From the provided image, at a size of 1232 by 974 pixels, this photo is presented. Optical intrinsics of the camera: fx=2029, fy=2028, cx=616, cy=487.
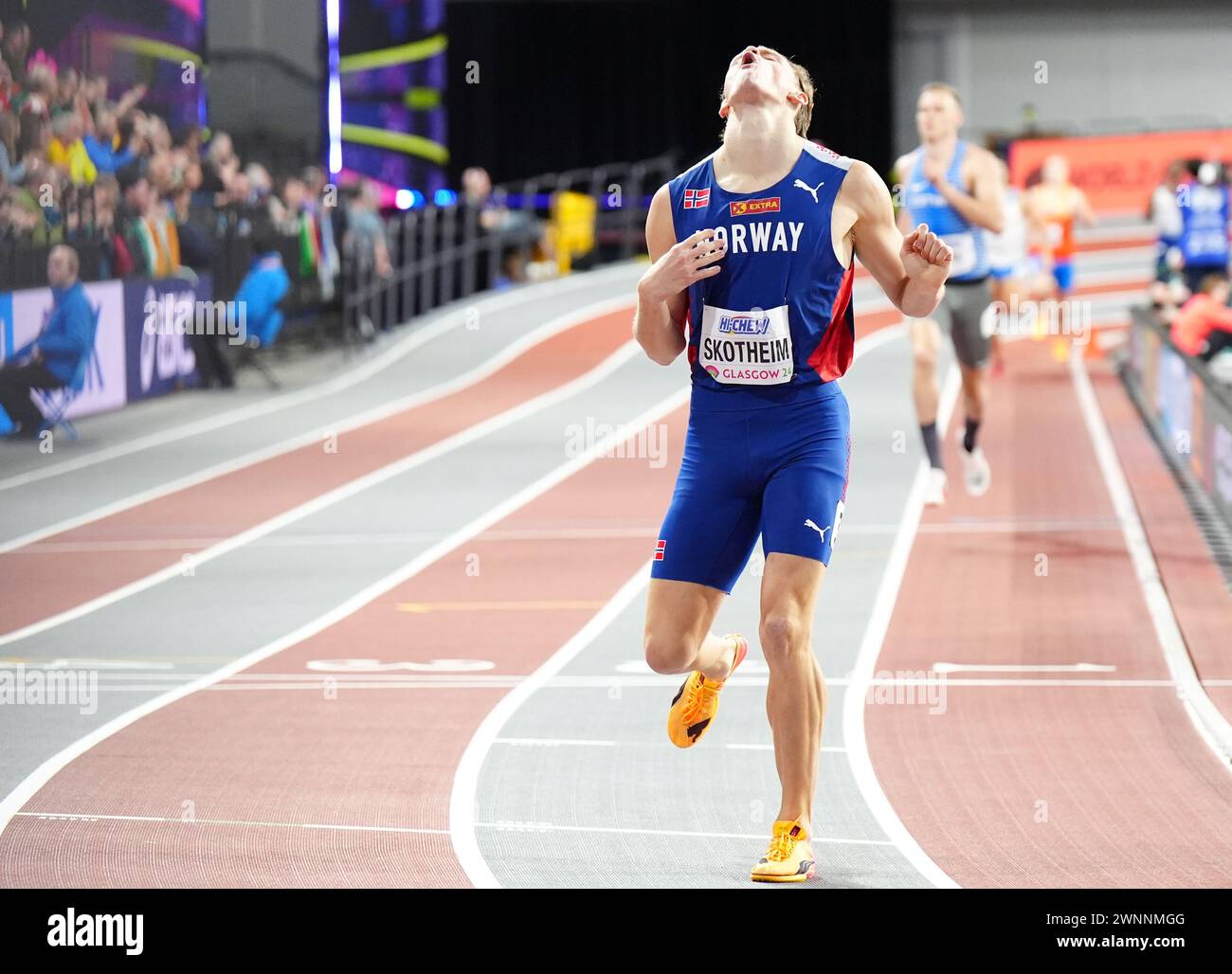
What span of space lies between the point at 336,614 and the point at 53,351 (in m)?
7.48

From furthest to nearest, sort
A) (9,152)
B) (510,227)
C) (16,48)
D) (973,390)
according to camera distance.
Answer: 1. (510,227)
2. (16,48)
3. (9,152)
4. (973,390)

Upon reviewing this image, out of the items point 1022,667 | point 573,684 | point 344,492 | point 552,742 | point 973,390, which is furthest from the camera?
point 344,492

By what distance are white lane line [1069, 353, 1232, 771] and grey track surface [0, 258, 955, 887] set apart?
4.73ft

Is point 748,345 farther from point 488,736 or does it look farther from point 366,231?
point 366,231

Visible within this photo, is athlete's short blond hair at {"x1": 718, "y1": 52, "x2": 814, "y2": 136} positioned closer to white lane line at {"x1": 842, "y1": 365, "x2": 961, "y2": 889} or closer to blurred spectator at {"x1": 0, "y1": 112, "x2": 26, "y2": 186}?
Answer: white lane line at {"x1": 842, "y1": 365, "x2": 961, "y2": 889}

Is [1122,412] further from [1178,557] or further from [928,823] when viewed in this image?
[928,823]

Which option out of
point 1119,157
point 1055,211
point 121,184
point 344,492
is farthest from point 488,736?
point 1119,157

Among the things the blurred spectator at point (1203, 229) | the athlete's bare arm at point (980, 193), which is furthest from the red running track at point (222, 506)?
the blurred spectator at point (1203, 229)

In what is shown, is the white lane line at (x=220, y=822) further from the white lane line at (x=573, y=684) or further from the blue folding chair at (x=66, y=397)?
the blue folding chair at (x=66, y=397)

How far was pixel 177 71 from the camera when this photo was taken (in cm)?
2142

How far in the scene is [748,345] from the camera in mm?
5770

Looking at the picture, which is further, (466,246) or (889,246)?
(466,246)
